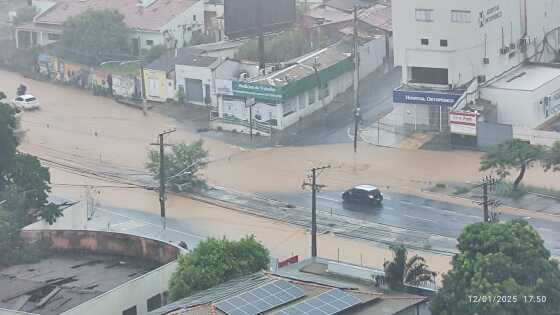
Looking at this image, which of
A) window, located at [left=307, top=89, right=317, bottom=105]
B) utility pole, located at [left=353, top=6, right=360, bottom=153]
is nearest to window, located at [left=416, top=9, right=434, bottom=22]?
utility pole, located at [left=353, top=6, right=360, bottom=153]

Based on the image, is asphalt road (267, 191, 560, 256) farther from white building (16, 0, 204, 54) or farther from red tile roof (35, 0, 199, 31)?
red tile roof (35, 0, 199, 31)

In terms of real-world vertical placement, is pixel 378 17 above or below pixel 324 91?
above

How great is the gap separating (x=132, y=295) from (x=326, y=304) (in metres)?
5.06

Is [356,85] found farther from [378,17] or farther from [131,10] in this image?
[131,10]

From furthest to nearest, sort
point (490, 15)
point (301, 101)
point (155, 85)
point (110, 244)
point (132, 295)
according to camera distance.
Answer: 1. point (155, 85)
2. point (301, 101)
3. point (490, 15)
4. point (110, 244)
5. point (132, 295)

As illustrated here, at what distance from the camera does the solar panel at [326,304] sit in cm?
2825

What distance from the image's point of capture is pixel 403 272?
31141mm

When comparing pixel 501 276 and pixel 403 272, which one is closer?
pixel 501 276

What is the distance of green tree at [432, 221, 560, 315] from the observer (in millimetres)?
29391

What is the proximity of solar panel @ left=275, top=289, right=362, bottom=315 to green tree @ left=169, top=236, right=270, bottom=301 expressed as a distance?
129 inches

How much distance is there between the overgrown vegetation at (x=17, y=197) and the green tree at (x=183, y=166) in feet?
21.7

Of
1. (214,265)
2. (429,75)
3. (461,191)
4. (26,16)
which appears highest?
(26,16)

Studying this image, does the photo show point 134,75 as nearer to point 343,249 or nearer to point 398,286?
point 343,249

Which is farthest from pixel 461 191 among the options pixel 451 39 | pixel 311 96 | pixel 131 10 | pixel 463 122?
pixel 131 10
